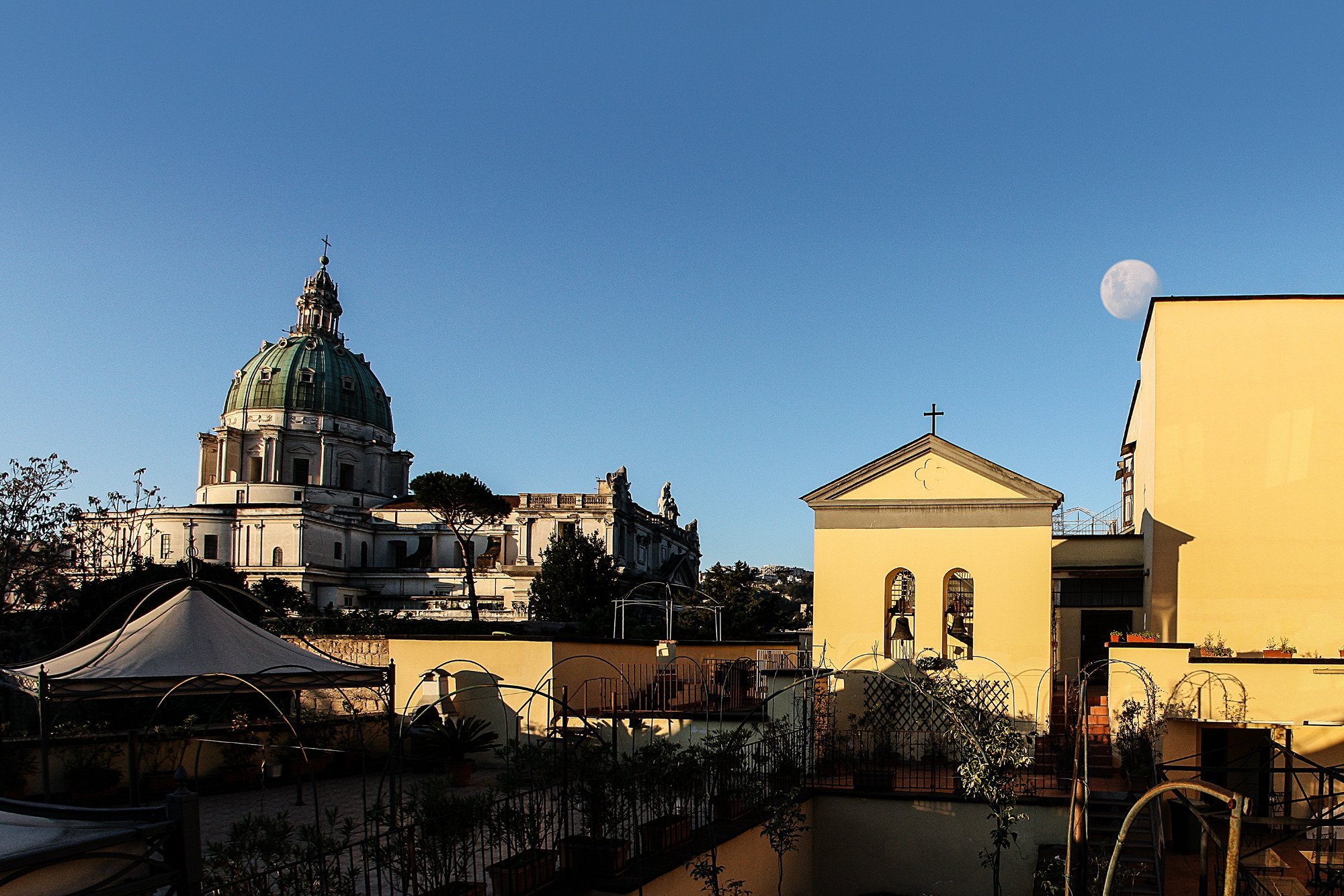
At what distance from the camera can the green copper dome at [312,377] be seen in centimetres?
9062

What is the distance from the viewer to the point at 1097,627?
79.2 feet

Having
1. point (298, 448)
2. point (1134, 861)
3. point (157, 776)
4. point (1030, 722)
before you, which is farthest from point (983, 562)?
point (298, 448)

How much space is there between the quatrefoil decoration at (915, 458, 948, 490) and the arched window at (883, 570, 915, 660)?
60.2 inches

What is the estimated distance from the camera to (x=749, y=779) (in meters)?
13.4

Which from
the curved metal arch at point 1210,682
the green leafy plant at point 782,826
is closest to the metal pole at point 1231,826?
the green leafy plant at point 782,826

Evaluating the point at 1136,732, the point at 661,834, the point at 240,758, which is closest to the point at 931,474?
the point at 1136,732

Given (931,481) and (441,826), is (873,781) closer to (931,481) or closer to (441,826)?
(931,481)

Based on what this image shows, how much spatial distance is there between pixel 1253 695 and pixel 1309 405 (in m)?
6.61

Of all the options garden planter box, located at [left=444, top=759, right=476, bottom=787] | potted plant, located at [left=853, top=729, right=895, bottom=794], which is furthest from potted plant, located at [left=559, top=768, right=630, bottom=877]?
garden planter box, located at [left=444, top=759, right=476, bottom=787]

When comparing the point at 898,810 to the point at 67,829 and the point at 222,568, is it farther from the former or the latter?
Answer: the point at 222,568

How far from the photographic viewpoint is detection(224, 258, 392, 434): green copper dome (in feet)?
297

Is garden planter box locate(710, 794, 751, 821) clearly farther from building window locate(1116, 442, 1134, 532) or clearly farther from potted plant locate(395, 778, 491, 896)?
building window locate(1116, 442, 1134, 532)

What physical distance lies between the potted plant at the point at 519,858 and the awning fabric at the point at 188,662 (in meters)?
4.54

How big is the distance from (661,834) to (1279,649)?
12.8 m
